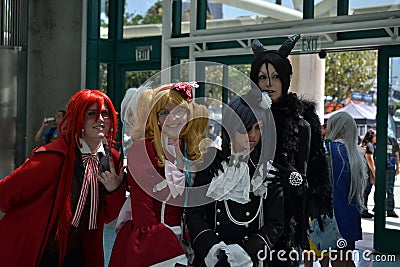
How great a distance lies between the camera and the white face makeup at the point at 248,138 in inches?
105

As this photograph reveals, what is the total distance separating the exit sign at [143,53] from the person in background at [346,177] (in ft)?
14.5

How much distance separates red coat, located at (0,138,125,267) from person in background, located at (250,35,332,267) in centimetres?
100

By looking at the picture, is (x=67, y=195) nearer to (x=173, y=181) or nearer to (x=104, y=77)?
(x=173, y=181)

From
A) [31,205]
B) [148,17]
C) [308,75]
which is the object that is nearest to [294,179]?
[31,205]

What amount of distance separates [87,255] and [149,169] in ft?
2.19

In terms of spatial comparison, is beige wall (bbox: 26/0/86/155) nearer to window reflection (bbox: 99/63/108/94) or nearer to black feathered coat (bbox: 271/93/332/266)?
window reflection (bbox: 99/63/108/94)

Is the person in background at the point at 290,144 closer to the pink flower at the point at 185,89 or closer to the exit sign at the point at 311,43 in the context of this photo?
the pink flower at the point at 185,89

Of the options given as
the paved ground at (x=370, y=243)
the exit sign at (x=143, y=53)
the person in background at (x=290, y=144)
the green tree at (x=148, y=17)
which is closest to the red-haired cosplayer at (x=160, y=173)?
the person in background at (x=290, y=144)

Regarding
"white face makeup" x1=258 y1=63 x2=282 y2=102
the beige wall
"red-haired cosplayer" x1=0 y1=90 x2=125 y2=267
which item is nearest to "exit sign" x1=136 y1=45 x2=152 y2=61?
the beige wall

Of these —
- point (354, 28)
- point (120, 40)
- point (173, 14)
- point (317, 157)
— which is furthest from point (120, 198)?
point (120, 40)

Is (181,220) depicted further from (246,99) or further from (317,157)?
(317,157)

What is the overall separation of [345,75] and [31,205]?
735cm

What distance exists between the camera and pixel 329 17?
6.55 metres

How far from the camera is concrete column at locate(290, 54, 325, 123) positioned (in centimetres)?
714
